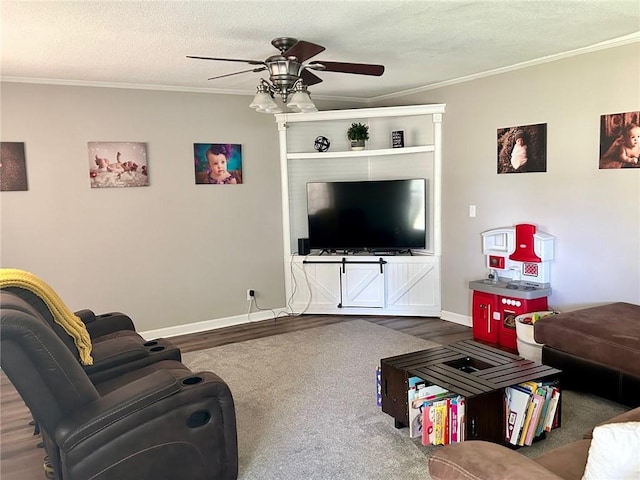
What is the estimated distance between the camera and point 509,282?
4.87m

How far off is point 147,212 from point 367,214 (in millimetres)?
2321

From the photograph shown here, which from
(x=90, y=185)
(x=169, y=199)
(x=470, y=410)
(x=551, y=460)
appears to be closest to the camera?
(x=551, y=460)

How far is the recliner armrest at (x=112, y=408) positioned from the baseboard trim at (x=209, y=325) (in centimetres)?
305

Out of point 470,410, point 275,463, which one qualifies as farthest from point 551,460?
point 275,463

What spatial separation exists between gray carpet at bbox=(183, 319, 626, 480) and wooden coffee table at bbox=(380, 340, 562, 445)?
21 cm

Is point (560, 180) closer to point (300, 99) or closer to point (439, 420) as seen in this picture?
point (300, 99)

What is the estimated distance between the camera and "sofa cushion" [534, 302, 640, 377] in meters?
3.16

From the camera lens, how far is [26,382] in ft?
6.77

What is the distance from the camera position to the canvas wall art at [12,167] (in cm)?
457

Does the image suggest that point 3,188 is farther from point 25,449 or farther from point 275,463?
point 275,463

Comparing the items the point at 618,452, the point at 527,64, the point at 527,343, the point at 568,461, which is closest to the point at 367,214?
the point at 527,64

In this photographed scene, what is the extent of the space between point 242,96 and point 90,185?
71.8 inches

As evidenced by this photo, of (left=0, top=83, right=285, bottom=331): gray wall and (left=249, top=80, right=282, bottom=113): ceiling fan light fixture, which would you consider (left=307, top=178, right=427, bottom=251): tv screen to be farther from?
(left=249, top=80, right=282, bottom=113): ceiling fan light fixture

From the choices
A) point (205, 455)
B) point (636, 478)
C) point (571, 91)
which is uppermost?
point (571, 91)
